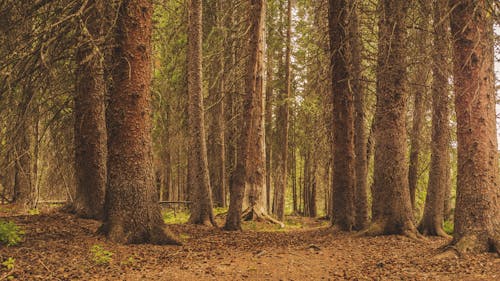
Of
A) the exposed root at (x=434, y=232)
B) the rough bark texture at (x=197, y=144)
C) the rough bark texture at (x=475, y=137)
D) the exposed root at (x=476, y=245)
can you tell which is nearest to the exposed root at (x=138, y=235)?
the rough bark texture at (x=197, y=144)

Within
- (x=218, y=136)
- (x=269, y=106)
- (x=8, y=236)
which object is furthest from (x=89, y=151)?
(x=269, y=106)

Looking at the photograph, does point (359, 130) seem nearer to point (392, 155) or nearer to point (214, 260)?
point (392, 155)

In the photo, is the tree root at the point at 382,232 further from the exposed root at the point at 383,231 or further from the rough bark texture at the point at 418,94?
the rough bark texture at the point at 418,94

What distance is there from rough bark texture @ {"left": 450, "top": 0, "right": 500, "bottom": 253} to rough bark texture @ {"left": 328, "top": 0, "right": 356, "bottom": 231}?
3684mm

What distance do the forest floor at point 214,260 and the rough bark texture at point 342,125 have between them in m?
2.17

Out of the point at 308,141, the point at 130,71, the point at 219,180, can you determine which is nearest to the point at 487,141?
the point at 130,71

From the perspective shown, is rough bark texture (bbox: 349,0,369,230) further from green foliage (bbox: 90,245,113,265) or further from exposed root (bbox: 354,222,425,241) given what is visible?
green foliage (bbox: 90,245,113,265)

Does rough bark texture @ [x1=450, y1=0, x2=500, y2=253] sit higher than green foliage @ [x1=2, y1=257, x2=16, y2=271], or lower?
higher

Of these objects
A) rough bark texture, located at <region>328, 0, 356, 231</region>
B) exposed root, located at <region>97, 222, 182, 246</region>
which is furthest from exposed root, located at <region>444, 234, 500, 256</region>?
exposed root, located at <region>97, 222, 182, 246</region>

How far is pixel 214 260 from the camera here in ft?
21.2

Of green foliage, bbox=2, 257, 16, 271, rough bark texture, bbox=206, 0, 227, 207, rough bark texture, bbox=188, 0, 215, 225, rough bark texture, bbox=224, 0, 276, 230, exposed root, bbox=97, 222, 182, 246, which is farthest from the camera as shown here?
rough bark texture, bbox=206, 0, 227, 207

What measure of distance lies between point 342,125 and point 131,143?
18.6 feet

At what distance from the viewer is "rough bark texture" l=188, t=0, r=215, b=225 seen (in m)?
11.1

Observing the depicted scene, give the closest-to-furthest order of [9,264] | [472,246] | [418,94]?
1. [9,264]
2. [472,246]
3. [418,94]
